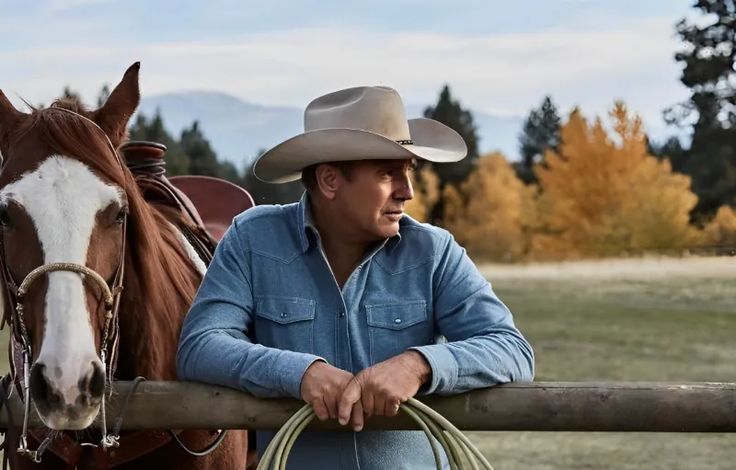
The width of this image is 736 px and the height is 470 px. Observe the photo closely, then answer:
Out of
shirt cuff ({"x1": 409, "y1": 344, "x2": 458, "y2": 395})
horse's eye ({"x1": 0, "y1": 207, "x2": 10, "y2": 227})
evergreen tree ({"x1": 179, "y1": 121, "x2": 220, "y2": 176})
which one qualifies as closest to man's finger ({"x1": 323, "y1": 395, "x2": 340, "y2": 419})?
shirt cuff ({"x1": 409, "y1": 344, "x2": 458, "y2": 395})

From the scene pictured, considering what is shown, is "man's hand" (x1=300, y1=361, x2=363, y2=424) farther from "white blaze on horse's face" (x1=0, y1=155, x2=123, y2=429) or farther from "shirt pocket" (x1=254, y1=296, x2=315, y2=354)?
"white blaze on horse's face" (x1=0, y1=155, x2=123, y2=429)

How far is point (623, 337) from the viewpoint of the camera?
21234mm

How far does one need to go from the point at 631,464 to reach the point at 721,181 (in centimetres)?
3007

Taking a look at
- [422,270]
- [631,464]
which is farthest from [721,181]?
[422,270]

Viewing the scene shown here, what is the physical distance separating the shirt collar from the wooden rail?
1.39 feet

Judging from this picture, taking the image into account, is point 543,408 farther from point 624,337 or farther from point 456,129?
point 456,129

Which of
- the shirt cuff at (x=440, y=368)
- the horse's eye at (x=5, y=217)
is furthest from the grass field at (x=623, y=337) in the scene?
the horse's eye at (x=5, y=217)

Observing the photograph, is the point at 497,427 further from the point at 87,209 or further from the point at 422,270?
the point at 87,209

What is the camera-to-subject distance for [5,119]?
103 inches

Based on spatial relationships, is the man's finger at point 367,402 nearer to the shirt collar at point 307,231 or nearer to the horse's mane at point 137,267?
the shirt collar at point 307,231

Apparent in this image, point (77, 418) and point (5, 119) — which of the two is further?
point (5, 119)

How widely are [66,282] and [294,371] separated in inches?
21.3

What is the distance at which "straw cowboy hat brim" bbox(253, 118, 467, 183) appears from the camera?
7.89 ft

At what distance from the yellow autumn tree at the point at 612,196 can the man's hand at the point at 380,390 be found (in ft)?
112
